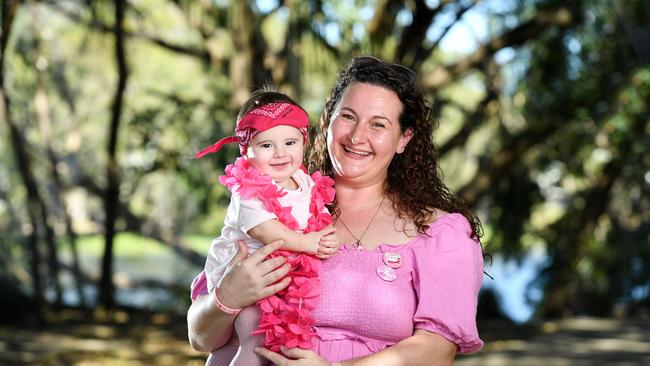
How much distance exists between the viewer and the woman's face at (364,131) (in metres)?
2.35

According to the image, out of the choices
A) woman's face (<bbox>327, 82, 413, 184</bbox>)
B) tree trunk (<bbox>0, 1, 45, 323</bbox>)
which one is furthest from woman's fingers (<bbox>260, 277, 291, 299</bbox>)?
tree trunk (<bbox>0, 1, 45, 323</bbox>)

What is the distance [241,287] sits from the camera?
7.39 ft

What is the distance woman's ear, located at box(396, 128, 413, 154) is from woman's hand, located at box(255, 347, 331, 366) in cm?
59

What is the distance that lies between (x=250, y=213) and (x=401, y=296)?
41cm

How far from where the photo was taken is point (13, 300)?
10742 millimetres

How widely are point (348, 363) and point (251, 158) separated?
549 millimetres

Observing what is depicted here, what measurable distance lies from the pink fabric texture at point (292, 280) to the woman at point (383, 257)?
3 cm

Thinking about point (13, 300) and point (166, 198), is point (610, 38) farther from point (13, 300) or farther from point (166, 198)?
point (166, 198)

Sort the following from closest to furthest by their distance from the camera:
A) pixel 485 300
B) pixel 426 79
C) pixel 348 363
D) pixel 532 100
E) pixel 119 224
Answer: pixel 348 363, pixel 426 79, pixel 532 100, pixel 485 300, pixel 119 224

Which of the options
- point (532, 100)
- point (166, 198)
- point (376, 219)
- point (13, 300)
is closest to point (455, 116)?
point (166, 198)

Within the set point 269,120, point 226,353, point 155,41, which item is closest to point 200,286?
point 226,353

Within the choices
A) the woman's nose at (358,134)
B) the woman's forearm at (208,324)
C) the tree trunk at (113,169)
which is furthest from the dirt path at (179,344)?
the woman's nose at (358,134)

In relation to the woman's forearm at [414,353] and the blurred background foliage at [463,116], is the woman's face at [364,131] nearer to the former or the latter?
the woman's forearm at [414,353]

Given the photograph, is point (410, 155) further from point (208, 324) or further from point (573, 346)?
point (573, 346)
